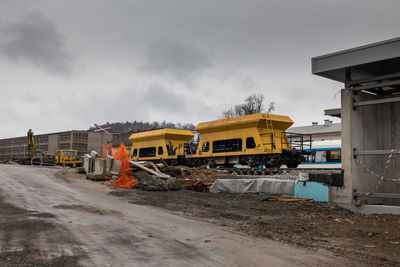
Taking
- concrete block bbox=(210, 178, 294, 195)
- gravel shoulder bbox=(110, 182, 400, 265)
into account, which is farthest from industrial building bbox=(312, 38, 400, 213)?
concrete block bbox=(210, 178, 294, 195)

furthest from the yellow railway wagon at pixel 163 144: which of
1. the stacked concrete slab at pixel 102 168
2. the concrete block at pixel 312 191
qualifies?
the concrete block at pixel 312 191

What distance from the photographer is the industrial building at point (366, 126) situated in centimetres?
949

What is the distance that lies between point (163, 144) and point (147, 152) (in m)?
2.84

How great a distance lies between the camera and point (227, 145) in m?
22.3

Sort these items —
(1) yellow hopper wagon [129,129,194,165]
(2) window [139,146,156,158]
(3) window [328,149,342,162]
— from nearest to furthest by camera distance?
(1) yellow hopper wagon [129,129,194,165], (3) window [328,149,342,162], (2) window [139,146,156,158]

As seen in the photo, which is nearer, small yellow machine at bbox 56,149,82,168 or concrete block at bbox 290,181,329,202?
concrete block at bbox 290,181,329,202

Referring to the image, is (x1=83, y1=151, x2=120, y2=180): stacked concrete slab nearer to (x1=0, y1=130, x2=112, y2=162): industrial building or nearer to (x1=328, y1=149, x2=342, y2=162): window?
(x1=328, y1=149, x2=342, y2=162): window

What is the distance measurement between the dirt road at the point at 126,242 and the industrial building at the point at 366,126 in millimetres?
4521

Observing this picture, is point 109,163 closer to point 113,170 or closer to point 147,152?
point 113,170

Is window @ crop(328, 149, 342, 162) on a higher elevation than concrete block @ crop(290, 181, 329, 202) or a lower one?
higher

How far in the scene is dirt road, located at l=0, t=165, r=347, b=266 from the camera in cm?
504

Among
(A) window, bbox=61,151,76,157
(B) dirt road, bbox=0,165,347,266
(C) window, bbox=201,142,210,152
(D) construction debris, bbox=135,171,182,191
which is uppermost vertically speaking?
(C) window, bbox=201,142,210,152

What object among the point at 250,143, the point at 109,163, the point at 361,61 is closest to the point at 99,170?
the point at 109,163

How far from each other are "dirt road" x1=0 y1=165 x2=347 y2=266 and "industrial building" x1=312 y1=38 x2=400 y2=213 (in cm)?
452
